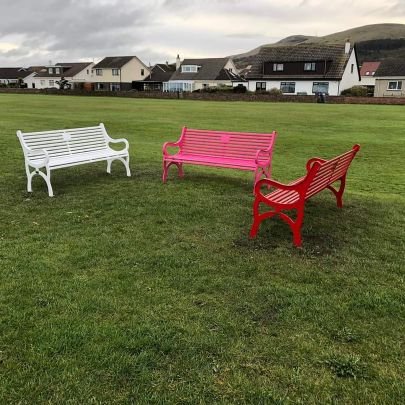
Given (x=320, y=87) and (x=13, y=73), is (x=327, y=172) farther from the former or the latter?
(x=13, y=73)

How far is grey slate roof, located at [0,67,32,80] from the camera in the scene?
367ft

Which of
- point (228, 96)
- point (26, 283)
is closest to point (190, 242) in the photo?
point (26, 283)

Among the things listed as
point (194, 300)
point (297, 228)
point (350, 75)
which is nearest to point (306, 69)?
point (350, 75)

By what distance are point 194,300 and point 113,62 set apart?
95111 millimetres

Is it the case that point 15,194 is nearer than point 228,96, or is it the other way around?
point 15,194

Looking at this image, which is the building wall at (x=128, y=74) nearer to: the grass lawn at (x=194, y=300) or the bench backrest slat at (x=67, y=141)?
the bench backrest slat at (x=67, y=141)

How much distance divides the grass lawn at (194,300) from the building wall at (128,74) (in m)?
88.3

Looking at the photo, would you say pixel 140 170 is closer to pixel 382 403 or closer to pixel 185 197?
pixel 185 197

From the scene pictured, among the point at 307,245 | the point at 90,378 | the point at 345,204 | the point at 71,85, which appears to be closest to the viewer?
the point at 90,378

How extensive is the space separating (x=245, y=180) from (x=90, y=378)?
656cm

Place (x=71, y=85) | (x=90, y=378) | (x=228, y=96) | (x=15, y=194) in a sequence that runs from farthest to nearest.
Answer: (x=71, y=85) → (x=228, y=96) → (x=15, y=194) → (x=90, y=378)

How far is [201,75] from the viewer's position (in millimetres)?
82688

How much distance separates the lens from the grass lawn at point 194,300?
10.3ft

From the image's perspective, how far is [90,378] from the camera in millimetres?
3143
